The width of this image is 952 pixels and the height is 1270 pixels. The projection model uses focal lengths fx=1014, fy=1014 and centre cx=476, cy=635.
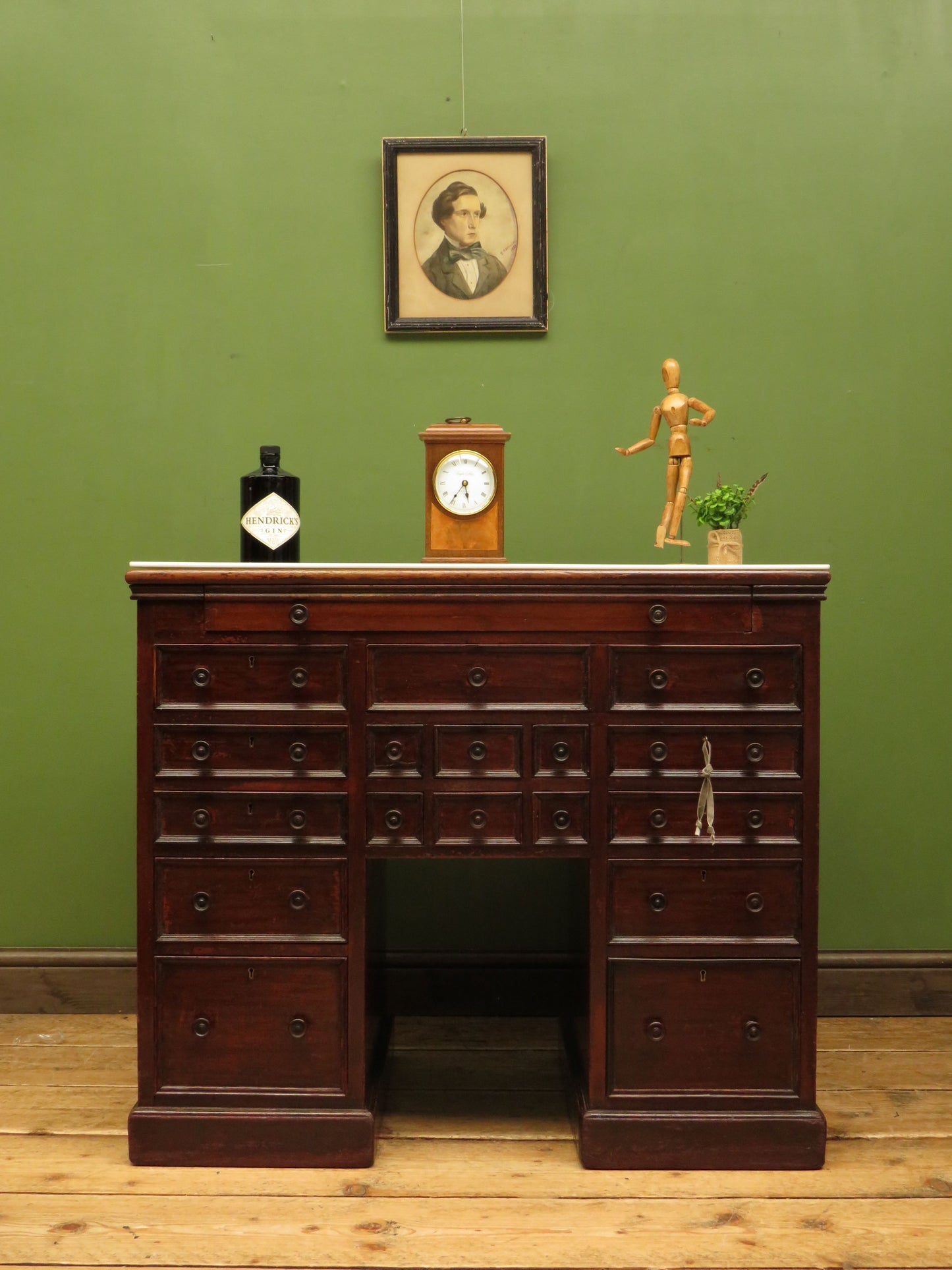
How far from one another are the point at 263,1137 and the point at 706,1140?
3.00ft

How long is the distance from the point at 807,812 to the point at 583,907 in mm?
535

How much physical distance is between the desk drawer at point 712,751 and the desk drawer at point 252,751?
23.1 inches

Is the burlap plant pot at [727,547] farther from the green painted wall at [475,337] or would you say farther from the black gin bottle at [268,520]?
the black gin bottle at [268,520]

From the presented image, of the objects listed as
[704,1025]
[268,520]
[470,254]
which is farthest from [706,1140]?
[470,254]

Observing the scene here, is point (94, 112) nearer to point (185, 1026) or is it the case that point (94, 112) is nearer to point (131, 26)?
point (131, 26)

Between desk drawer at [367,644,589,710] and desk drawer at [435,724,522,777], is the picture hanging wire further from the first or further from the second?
desk drawer at [435,724,522,777]

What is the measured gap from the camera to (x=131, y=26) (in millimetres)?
2793

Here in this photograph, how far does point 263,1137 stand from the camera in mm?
2096

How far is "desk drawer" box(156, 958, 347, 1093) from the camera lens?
2111 millimetres

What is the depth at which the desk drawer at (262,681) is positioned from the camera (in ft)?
6.92

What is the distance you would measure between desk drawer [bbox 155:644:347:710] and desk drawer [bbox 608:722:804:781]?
0.59 metres

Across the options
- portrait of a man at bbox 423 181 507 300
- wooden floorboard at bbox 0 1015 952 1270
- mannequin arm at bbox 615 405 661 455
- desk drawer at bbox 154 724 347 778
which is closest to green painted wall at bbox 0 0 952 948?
portrait of a man at bbox 423 181 507 300

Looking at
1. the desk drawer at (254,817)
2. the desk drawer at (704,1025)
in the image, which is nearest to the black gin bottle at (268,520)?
the desk drawer at (254,817)

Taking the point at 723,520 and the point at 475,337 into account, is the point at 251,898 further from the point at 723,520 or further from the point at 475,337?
the point at 475,337
